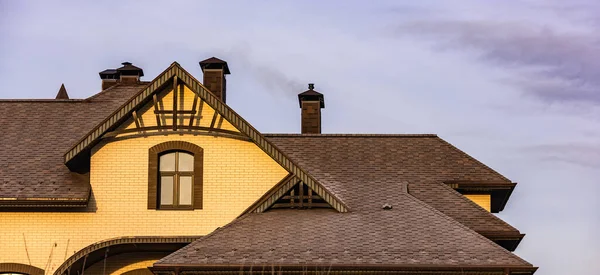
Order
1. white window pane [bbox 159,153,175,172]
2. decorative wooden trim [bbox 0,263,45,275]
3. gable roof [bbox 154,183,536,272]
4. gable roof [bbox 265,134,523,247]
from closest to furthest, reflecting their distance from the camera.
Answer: gable roof [bbox 154,183,536,272] → decorative wooden trim [bbox 0,263,45,275] → white window pane [bbox 159,153,175,172] → gable roof [bbox 265,134,523,247]

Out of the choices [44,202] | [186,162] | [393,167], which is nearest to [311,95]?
[393,167]

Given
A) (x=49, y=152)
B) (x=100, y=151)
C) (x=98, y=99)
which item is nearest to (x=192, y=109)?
(x=100, y=151)

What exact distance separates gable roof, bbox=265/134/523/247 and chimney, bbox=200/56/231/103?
1.84 m

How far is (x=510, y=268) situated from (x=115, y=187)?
8597 mm

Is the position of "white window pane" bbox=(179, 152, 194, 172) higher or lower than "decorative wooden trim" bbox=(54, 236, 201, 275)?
higher

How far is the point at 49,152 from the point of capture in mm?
22953

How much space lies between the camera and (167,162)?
21.9 m

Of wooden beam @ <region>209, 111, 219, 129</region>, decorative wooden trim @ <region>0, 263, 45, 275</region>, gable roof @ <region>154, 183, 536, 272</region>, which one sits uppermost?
wooden beam @ <region>209, 111, 219, 129</region>

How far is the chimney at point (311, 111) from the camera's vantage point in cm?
2784

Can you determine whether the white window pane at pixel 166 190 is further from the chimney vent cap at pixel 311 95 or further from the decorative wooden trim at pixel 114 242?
the chimney vent cap at pixel 311 95

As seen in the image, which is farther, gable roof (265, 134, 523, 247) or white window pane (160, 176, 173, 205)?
gable roof (265, 134, 523, 247)

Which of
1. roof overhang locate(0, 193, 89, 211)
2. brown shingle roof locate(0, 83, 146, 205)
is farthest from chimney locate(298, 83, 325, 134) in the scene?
roof overhang locate(0, 193, 89, 211)

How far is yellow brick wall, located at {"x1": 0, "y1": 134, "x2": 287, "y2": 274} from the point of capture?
21.3 metres

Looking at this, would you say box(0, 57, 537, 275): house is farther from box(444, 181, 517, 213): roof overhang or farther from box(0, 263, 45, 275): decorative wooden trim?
box(444, 181, 517, 213): roof overhang
